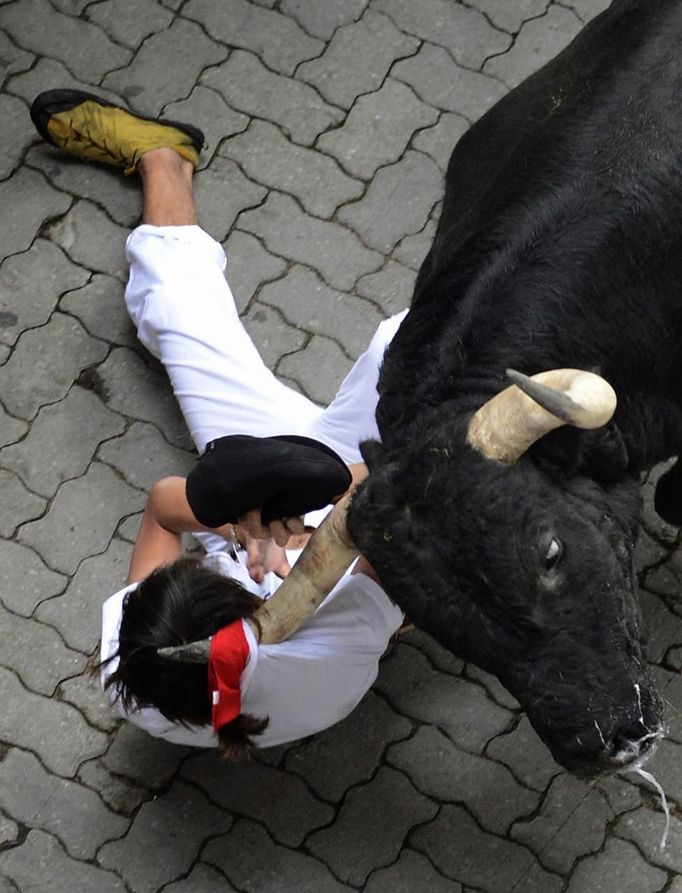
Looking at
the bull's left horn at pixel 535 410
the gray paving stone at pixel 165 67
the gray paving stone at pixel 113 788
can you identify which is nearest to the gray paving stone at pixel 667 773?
the gray paving stone at pixel 113 788

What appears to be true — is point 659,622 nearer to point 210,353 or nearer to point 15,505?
point 210,353

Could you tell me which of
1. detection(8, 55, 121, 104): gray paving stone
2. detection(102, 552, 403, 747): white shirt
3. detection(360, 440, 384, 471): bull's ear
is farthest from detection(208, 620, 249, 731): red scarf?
detection(8, 55, 121, 104): gray paving stone

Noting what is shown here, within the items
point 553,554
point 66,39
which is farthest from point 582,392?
point 66,39

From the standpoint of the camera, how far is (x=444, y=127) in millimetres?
5262

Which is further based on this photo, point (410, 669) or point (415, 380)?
point (410, 669)

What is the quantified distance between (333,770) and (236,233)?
6.68ft

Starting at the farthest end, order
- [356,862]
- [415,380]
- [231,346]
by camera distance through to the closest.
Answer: [231,346], [356,862], [415,380]

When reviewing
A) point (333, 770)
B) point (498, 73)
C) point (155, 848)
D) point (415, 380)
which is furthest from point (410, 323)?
point (498, 73)

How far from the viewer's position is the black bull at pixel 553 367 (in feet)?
9.53

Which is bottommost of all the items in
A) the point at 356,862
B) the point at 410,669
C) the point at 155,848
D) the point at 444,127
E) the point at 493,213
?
the point at 155,848

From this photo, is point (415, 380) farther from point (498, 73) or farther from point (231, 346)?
point (498, 73)

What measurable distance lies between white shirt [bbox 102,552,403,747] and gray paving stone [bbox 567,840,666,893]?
35.4 inches

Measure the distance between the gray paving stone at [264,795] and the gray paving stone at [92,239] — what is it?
1.87 meters

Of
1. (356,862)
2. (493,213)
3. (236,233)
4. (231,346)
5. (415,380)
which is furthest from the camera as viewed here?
(236,233)
